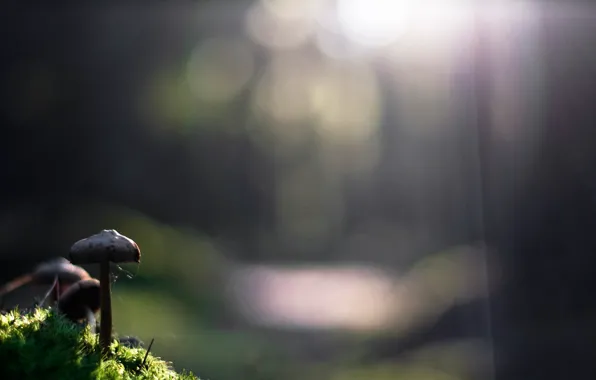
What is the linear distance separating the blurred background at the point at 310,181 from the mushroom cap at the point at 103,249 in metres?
0.64

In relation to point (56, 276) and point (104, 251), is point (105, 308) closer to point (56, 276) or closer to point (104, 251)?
point (104, 251)

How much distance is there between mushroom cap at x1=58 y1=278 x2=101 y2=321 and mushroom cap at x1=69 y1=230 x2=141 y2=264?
1.20 meters

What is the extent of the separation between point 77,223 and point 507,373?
61.7 ft

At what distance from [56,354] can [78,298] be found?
147cm

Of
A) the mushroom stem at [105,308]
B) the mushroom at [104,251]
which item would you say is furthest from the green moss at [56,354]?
the mushroom at [104,251]

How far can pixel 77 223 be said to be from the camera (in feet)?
91.1

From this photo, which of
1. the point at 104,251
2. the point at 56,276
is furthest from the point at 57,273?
the point at 104,251

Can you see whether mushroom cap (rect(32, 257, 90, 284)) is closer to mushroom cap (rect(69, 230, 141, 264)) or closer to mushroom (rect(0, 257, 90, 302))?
mushroom (rect(0, 257, 90, 302))

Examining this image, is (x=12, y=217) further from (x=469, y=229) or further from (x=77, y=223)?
(x=469, y=229)

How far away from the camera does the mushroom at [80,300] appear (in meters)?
6.31

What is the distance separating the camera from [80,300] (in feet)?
20.9

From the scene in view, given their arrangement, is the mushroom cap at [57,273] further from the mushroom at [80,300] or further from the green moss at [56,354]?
the green moss at [56,354]

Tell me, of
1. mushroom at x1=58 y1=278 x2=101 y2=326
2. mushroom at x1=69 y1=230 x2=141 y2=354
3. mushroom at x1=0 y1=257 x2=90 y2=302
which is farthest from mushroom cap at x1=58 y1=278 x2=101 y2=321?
mushroom at x1=69 y1=230 x2=141 y2=354

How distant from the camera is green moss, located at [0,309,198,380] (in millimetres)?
4828
